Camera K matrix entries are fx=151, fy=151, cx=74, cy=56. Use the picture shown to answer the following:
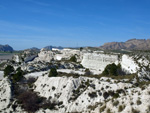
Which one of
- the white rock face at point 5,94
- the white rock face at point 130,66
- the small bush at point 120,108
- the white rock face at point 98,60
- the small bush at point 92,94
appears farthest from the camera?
the white rock face at point 98,60

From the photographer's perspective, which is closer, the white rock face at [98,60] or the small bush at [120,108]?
the small bush at [120,108]

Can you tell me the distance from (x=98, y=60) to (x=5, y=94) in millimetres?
37182

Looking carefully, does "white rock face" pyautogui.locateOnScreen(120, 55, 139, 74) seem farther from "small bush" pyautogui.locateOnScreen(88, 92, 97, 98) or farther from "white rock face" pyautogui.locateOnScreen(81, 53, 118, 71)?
"small bush" pyautogui.locateOnScreen(88, 92, 97, 98)

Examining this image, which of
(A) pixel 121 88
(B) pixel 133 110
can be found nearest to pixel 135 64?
(A) pixel 121 88

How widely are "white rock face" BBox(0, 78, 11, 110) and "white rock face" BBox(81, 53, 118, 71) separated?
33135 mm

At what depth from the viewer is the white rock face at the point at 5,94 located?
26.6 metres

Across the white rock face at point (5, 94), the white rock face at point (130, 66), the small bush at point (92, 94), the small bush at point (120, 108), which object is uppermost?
the white rock face at point (130, 66)

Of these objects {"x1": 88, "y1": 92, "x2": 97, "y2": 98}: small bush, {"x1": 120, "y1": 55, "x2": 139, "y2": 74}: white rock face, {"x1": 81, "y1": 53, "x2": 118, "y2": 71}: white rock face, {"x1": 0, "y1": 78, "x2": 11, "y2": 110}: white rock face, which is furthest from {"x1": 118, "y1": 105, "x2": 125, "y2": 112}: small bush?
{"x1": 81, "y1": 53, "x2": 118, "y2": 71}: white rock face

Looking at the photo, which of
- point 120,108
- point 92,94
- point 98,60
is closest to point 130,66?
point 98,60

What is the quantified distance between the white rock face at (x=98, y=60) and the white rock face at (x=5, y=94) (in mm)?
33135

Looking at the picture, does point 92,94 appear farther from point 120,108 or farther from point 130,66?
point 130,66

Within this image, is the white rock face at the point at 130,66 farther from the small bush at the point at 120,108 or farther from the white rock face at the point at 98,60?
the small bush at the point at 120,108

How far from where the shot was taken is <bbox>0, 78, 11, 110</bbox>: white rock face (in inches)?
1048

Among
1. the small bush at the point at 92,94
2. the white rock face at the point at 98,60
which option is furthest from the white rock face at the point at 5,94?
the white rock face at the point at 98,60
